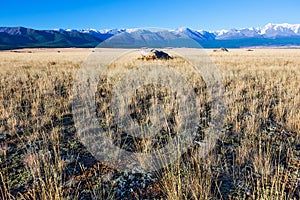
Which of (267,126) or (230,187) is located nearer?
(230,187)

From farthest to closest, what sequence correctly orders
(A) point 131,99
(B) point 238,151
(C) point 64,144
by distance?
(A) point 131,99, (C) point 64,144, (B) point 238,151

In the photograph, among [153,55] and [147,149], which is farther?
[153,55]

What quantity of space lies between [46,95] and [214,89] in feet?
16.7

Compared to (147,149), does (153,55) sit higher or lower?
higher

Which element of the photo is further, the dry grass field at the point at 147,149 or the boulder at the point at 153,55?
the boulder at the point at 153,55

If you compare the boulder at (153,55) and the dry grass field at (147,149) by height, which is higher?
the boulder at (153,55)

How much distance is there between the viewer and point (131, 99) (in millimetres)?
7082

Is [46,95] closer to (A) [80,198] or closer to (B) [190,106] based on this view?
(B) [190,106]

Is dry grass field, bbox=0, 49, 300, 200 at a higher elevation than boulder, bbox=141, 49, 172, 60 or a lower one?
lower

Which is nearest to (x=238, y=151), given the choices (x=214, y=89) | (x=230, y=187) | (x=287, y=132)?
(x=230, y=187)

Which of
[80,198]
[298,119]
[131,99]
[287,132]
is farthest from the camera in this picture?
[131,99]

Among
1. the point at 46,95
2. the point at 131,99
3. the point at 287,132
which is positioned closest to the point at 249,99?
the point at 287,132

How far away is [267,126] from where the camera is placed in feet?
16.9

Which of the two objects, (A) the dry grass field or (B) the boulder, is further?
(B) the boulder
